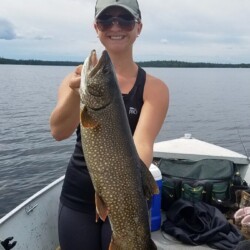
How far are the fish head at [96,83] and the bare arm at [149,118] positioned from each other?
54 cm

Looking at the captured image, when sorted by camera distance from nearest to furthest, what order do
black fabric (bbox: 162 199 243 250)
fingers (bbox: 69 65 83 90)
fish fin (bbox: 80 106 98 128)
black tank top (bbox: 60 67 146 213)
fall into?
fish fin (bbox: 80 106 98 128) → fingers (bbox: 69 65 83 90) → black tank top (bbox: 60 67 146 213) → black fabric (bbox: 162 199 243 250)

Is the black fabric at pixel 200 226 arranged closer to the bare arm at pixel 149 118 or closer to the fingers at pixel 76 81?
the bare arm at pixel 149 118

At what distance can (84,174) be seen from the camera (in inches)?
123

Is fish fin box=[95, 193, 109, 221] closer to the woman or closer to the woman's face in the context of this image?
the woman

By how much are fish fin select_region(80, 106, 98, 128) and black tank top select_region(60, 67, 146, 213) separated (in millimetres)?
560

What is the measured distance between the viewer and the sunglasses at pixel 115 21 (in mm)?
3012

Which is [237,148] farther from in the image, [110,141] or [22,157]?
[110,141]

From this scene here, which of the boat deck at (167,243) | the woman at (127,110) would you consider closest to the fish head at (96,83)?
the woman at (127,110)

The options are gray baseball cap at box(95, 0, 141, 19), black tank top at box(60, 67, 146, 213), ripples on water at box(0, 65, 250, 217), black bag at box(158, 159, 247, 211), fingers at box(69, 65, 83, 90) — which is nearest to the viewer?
fingers at box(69, 65, 83, 90)

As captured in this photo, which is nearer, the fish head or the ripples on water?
the fish head

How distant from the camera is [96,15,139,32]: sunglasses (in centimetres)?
301

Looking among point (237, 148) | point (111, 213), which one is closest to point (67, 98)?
point (111, 213)

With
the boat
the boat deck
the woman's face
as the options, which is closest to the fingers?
the woman's face

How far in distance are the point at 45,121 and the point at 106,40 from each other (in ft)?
70.9
